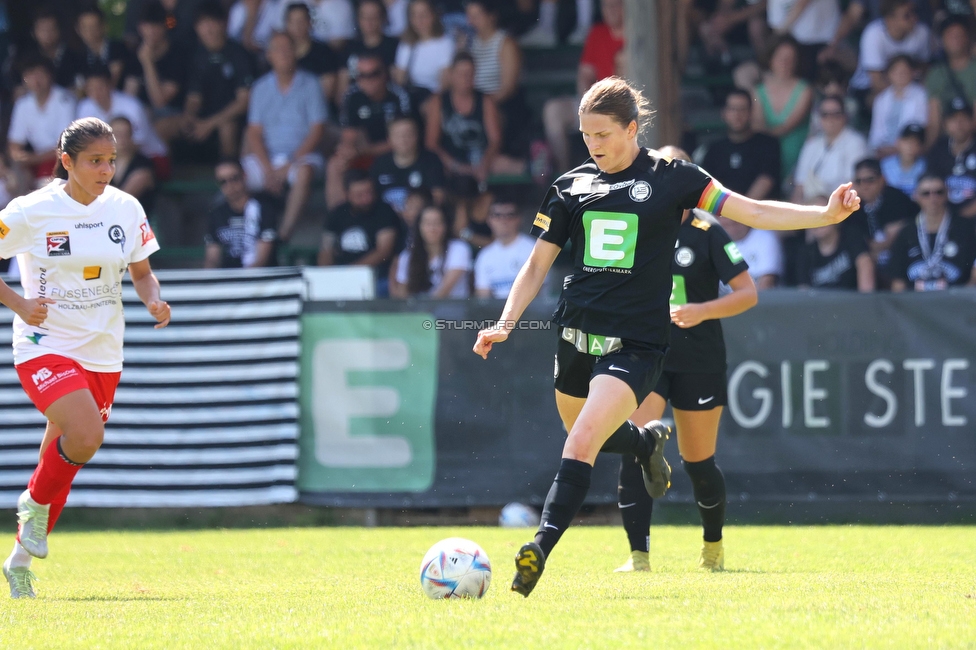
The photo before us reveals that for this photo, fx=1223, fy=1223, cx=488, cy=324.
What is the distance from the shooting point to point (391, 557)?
786 centimetres

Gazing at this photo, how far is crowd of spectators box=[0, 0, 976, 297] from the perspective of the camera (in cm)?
1169

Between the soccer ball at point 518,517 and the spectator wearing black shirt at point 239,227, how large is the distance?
4.36m

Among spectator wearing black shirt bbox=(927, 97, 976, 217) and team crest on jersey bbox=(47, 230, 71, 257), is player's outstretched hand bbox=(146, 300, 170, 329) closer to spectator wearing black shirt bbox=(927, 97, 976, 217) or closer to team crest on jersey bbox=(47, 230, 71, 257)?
team crest on jersey bbox=(47, 230, 71, 257)

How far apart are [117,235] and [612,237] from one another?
263 cm

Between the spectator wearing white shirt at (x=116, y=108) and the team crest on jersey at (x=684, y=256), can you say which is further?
the spectator wearing white shirt at (x=116, y=108)

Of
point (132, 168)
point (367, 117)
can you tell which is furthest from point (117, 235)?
point (132, 168)

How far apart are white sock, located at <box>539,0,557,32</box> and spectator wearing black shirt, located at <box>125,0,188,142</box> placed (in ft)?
15.0

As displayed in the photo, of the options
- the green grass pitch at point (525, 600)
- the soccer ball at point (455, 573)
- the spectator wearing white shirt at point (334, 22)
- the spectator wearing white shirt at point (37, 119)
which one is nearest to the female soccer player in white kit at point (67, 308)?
the green grass pitch at point (525, 600)

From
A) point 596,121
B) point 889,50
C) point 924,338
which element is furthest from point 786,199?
point 596,121

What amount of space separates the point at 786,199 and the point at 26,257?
28.0 feet

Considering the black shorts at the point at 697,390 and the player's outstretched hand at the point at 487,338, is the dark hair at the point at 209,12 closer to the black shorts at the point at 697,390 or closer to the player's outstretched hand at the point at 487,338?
the black shorts at the point at 697,390

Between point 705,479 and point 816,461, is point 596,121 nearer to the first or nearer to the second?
point 705,479

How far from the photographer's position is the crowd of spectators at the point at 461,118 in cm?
1169

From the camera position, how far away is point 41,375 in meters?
6.12
